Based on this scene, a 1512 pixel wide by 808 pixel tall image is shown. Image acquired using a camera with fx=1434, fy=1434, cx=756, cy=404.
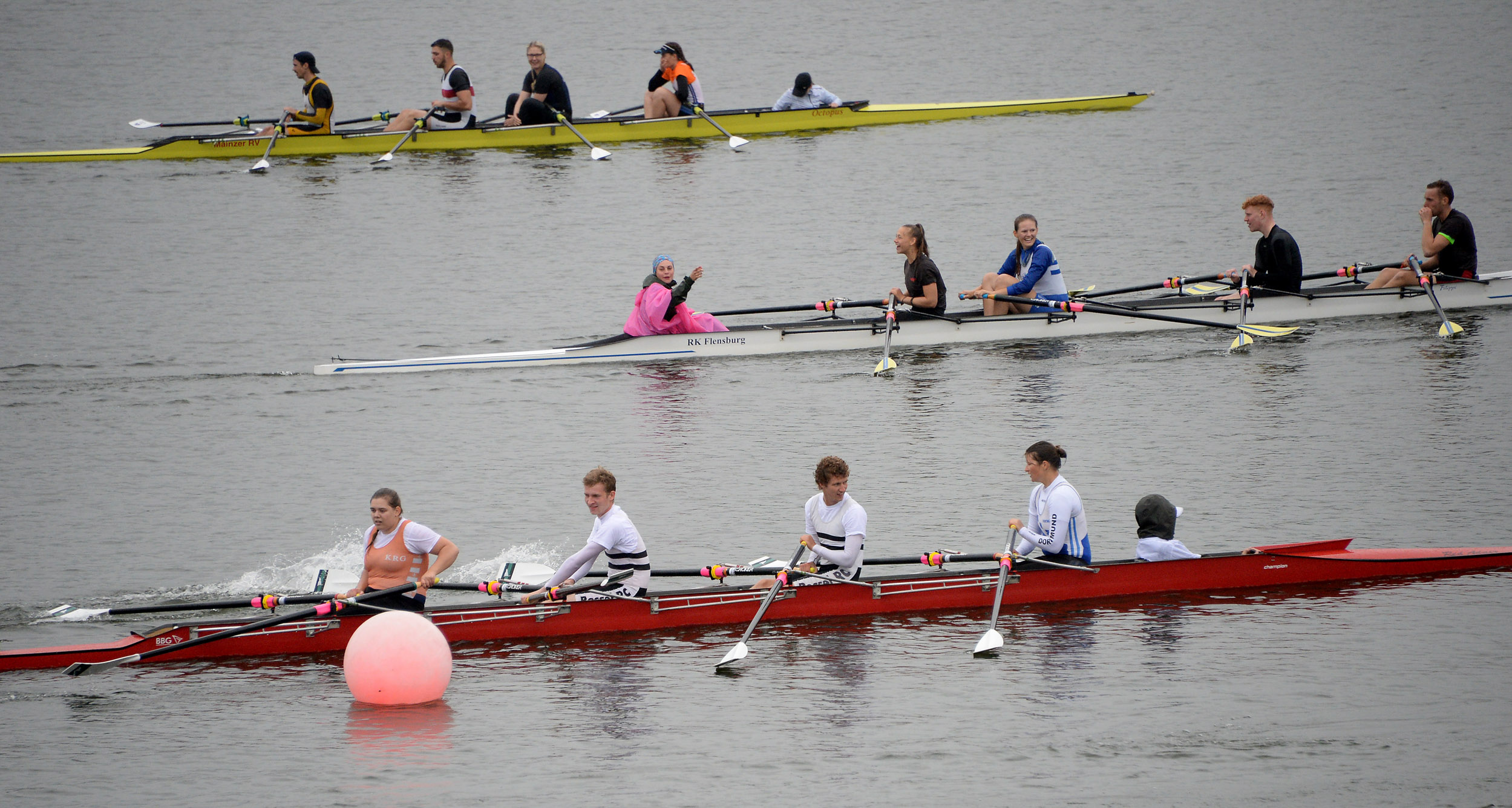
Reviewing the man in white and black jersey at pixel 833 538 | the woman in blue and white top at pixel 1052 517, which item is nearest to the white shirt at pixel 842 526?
the man in white and black jersey at pixel 833 538

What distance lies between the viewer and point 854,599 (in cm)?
1081

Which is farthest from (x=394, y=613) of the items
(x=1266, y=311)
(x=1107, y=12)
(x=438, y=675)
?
(x=1107, y=12)

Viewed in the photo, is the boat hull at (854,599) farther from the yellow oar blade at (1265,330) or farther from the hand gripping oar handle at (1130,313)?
the yellow oar blade at (1265,330)

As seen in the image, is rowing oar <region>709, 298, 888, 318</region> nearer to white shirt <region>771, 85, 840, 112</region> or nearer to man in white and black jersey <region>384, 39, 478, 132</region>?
man in white and black jersey <region>384, 39, 478, 132</region>

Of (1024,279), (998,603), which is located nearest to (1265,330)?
(1024,279)

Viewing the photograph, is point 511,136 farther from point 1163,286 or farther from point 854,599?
point 854,599

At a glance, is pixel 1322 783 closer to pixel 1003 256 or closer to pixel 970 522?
pixel 970 522

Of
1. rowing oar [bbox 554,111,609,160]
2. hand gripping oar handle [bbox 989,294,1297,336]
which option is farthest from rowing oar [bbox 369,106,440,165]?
hand gripping oar handle [bbox 989,294,1297,336]

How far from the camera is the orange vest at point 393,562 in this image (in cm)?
1014

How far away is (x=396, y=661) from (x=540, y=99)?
1884 cm

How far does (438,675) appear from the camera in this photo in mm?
9461

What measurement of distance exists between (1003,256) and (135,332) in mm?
13037

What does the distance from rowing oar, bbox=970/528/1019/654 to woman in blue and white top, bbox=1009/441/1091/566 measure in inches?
5.8

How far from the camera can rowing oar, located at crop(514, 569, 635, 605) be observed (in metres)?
10.4
